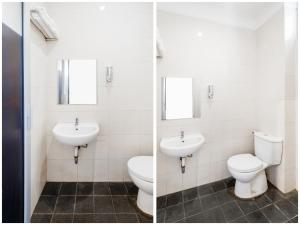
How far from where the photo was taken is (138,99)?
102 cm

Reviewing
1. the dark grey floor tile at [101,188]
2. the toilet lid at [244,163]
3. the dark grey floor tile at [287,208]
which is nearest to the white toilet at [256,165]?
the toilet lid at [244,163]

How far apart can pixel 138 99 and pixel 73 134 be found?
42cm

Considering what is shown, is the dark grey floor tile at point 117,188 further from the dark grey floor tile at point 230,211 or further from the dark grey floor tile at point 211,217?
the dark grey floor tile at point 230,211

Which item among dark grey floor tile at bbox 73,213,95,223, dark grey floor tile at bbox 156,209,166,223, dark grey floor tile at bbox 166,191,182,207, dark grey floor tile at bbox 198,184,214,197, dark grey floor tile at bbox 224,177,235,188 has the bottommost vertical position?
dark grey floor tile at bbox 73,213,95,223

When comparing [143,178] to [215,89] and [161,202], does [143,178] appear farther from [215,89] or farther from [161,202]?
[215,89]

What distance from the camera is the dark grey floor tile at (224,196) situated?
3.40 ft

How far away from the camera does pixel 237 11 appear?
3.38ft

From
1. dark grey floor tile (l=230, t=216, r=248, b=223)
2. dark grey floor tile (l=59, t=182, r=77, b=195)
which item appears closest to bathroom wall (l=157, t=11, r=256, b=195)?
dark grey floor tile (l=230, t=216, r=248, b=223)

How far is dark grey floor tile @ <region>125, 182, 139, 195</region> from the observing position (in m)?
1.06

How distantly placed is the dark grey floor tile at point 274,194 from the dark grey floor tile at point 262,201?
0.07 ft

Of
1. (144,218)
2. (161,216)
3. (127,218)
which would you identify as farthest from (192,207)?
(127,218)

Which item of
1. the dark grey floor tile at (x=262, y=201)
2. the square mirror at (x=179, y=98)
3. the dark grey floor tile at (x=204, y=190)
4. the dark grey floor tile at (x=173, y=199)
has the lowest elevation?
the dark grey floor tile at (x=262, y=201)

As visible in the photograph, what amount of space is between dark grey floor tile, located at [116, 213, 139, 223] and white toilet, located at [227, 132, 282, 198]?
0.60 meters

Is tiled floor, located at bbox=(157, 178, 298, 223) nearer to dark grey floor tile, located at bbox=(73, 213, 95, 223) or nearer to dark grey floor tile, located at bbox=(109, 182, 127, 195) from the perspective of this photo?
dark grey floor tile, located at bbox=(109, 182, 127, 195)
